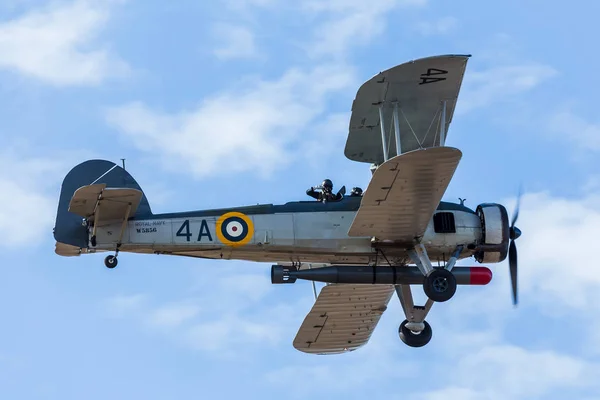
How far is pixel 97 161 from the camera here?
20.8 metres

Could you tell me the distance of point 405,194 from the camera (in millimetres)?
19312

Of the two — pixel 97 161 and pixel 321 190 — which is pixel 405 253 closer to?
pixel 321 190

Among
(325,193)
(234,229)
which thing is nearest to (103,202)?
(234,229)

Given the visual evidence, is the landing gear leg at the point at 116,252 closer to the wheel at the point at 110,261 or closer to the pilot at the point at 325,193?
the wheel at the point at 110,261

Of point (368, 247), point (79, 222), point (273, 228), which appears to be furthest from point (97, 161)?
point (368, 247)

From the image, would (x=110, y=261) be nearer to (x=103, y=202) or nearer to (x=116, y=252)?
(x=116, y=252)

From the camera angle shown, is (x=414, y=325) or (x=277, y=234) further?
(x=414, y=325)

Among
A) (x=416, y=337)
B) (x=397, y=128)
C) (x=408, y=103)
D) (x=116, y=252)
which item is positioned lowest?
(x=416, y=337)

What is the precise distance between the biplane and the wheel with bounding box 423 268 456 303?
0.05ft

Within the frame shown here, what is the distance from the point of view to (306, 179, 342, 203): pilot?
68.0ft

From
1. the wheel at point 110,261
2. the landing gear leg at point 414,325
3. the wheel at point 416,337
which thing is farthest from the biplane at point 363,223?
the wheel at point 416,337

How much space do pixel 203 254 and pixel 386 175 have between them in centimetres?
350

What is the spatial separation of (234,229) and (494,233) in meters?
4.13

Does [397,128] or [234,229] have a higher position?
[397,128]
